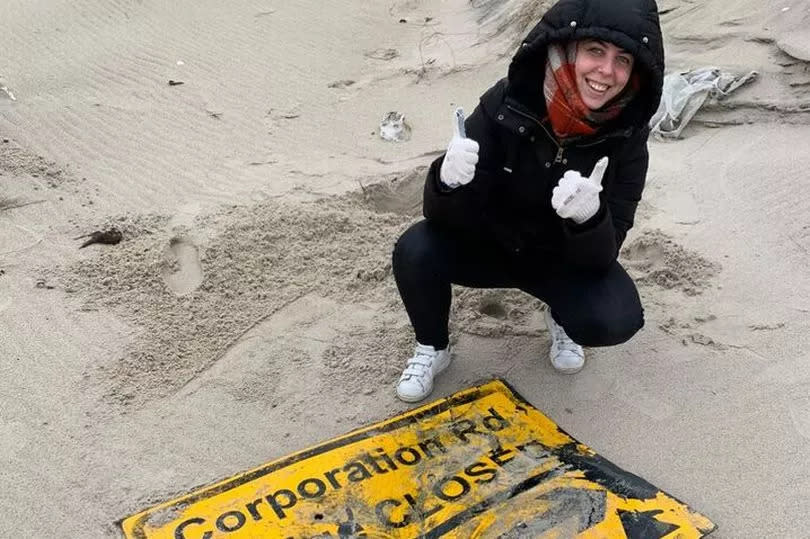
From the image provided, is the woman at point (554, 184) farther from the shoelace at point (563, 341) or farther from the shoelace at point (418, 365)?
the shoelace at point (563, 341)

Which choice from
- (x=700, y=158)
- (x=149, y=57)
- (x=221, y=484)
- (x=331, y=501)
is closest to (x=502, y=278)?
(x=331, y=501)

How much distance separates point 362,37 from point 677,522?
5441mm

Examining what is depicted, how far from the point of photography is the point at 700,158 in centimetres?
384

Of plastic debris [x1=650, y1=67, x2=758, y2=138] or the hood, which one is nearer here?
the hood

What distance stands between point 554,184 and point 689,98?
2213 millimetres

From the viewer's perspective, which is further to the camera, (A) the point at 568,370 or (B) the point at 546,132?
(A) the point at 568,370

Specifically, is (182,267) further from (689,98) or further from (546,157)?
(689,98)

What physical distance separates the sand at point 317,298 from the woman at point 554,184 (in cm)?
33

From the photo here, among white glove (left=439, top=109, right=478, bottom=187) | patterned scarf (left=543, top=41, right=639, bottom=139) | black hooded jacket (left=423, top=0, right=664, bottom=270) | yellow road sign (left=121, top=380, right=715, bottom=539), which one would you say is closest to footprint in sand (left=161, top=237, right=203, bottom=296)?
yellow road sign (left=121, top=380, right=715, bottom=539)

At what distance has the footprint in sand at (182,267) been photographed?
3043mm

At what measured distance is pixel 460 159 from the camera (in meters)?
2.07

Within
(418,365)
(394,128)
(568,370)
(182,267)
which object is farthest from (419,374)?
(394,128)

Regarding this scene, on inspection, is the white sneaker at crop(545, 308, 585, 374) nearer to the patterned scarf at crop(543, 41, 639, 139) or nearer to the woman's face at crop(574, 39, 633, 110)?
the patterned scarf at crop(543, 41, 639, 139)

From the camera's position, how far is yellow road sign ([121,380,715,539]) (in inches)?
77.0
